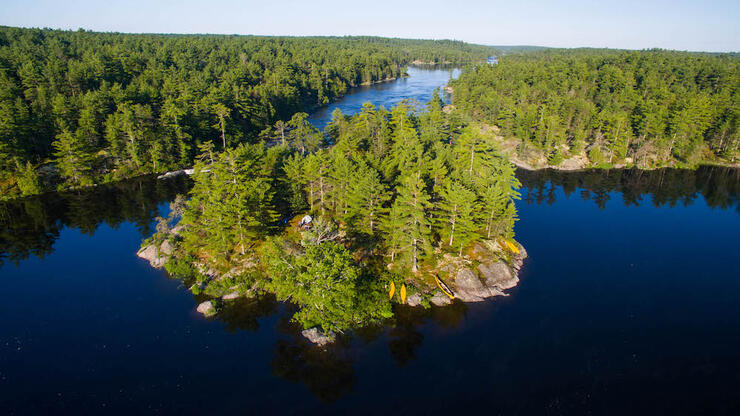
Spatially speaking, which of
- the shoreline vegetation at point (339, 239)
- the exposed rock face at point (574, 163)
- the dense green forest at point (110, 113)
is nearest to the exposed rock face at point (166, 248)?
the shoreline vegetation at point (339, 239)

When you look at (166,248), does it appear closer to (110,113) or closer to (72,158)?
(72,158)

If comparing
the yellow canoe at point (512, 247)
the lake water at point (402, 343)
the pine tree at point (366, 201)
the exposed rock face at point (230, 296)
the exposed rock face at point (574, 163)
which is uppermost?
the pine tree at point (366, 201)

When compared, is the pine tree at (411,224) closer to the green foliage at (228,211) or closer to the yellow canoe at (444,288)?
the yellow canoe at (444,288)

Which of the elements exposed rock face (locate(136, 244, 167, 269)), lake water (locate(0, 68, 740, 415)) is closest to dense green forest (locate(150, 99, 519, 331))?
exposed rock face (locate(136, 244, 167, 269))

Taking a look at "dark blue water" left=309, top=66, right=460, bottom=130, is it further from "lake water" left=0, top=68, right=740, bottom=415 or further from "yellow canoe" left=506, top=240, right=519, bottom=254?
"lake water" left=0, top=68, right=740, bottom=415

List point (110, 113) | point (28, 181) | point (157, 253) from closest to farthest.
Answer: point (157, 253) < point (28, 181) < point (110, 113)

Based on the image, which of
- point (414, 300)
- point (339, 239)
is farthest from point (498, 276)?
point (339, 239)

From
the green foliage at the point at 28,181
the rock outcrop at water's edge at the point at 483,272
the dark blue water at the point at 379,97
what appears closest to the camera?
the rock outcrop at water's edge at the point at 483,272
